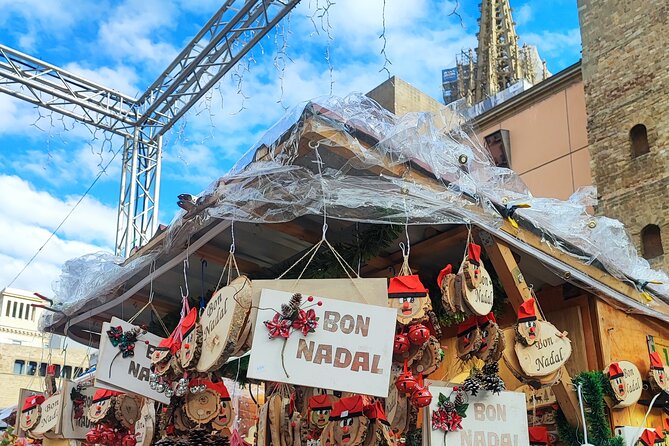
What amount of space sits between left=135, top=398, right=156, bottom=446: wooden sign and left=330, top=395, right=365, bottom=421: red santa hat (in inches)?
55.6

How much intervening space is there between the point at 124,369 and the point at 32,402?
1902 millimetres

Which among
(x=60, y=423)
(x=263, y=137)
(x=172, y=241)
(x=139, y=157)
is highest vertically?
(x=139, y=157)

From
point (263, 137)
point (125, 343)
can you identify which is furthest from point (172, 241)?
point (263, 137)

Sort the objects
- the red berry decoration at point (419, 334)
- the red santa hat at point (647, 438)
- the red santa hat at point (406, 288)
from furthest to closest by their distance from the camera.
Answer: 1. the red santa hat at point (647, 438)
2. the red santa hat at point (406, 288)
3. the red berry decoration at point (419, 334)

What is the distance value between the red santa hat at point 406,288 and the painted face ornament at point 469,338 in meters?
0.53

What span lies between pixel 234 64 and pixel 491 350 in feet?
24.3

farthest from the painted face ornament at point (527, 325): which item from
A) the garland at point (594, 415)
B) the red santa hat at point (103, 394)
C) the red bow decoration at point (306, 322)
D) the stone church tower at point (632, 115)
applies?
the stone church tower at point (632, 115)

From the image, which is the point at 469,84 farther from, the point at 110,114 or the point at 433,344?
the point at 433,344

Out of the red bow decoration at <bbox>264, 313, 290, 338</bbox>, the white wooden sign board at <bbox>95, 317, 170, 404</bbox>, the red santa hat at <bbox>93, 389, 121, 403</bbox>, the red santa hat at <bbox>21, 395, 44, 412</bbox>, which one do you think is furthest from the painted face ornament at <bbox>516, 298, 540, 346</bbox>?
the red santa hat at <bbox>21, 395, 44, 412</bbox>

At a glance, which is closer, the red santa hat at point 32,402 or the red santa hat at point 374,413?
the red santa hat at point 374,413

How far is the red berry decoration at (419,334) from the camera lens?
10.3ft

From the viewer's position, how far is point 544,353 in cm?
395

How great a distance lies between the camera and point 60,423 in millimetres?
5199

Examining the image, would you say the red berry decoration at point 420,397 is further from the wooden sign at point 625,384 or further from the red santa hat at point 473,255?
the wooden sign at point 625,384
